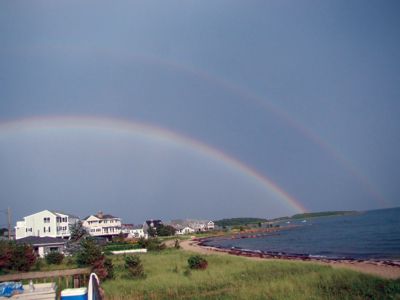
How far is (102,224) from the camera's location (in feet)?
282

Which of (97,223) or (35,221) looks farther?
(97,223)

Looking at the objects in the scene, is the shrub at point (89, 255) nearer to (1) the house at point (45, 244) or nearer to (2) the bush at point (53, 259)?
(2) the bush at point (53, 259)

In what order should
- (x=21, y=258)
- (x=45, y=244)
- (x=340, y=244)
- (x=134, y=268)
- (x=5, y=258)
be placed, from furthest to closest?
(x=340, y=244), (x=45, y=244), (x=21, y=258), (x=5, y=258), (x=134, y=268)

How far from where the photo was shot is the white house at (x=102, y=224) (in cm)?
8400

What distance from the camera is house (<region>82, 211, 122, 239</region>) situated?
84.0 meters

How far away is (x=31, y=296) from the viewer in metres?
9.07

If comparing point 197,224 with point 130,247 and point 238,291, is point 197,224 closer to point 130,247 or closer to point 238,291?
point 130,247

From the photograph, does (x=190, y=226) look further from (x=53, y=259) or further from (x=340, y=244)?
(x=53, y=259)

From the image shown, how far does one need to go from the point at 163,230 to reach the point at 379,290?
10274cm

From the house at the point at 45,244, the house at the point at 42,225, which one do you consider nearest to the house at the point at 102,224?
the house at the point at 42,225

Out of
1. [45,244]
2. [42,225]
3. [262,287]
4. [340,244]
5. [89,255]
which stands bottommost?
[340,244]

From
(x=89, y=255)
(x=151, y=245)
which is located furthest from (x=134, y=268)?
(x=151, y=245)

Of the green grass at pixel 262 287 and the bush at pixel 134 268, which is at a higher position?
the bush at pixel 134 268

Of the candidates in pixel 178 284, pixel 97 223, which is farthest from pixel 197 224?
pixel 178 284
